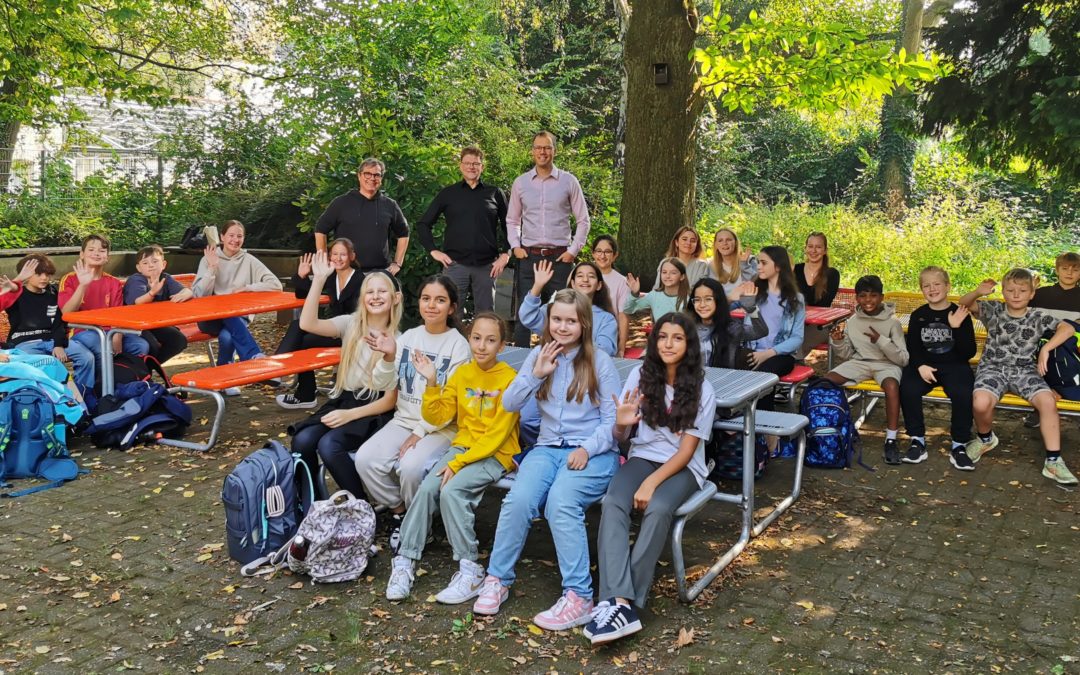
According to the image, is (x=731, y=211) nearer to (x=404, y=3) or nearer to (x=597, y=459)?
(x=404, y=3)

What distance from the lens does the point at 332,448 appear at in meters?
5.38

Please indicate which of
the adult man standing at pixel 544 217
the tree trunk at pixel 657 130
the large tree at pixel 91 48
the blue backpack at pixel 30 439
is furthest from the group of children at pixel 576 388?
the large tree at pixel 91 48

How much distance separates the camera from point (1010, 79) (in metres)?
8.16

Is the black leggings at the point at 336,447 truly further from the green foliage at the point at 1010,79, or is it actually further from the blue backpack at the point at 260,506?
the green foliage at the point at 1010,79

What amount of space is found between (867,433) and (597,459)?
350 centimetres

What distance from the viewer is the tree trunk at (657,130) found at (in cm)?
995

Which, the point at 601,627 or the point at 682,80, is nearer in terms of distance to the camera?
the point at 601,627

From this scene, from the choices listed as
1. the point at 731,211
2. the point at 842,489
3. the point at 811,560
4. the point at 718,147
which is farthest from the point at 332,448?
the point at 718,147

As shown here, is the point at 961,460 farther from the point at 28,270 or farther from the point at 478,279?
the point at 28,270

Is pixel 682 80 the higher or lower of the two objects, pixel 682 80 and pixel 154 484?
the higher

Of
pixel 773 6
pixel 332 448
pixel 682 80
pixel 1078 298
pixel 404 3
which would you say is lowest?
pixel 332 448

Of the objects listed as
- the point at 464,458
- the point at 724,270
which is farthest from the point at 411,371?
the point at 724,270

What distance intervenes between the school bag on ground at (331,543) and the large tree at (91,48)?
27.0 feet

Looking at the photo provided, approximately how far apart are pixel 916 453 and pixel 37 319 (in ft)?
20.3
